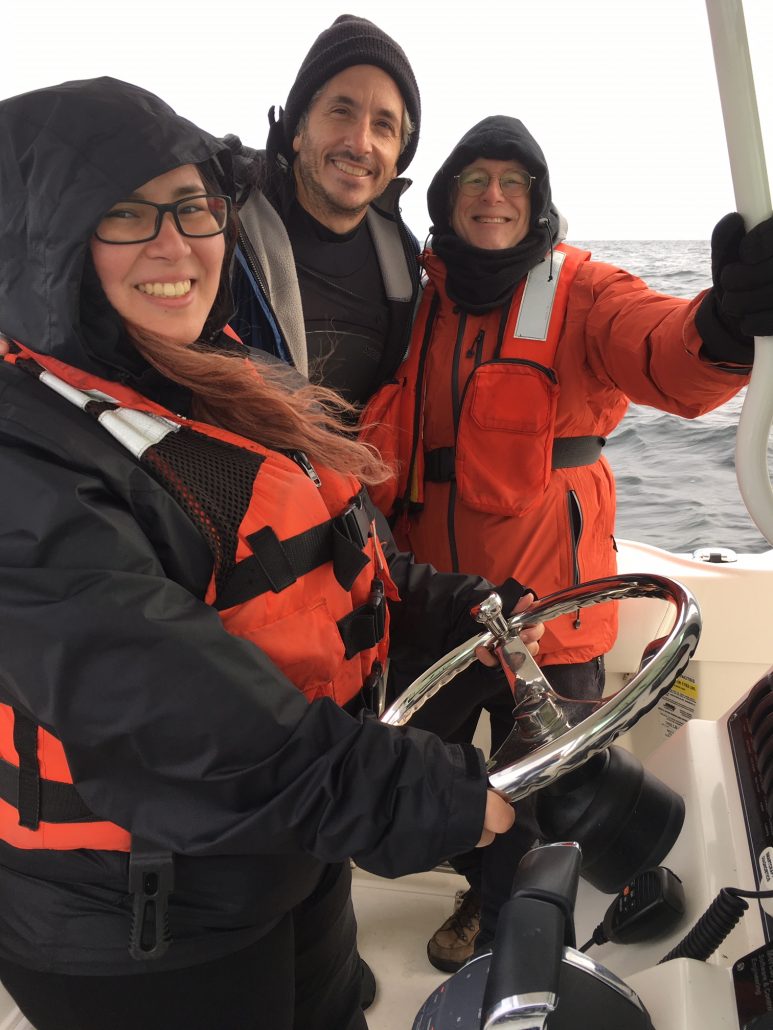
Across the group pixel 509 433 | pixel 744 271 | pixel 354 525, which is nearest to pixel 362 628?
pixel 354 525

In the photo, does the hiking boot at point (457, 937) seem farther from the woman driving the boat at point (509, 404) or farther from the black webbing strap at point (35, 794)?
the black webbing strap at point (35, 794)

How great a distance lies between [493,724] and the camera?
199cm

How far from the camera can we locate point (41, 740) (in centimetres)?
94

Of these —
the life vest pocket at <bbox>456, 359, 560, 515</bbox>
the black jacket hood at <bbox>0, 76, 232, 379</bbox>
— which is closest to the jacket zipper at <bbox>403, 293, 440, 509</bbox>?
the life vest pocket at <bbox>456, 359, 560, 515</bbox>

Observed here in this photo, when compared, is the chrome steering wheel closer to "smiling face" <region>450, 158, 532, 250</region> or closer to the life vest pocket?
the life vest pocket

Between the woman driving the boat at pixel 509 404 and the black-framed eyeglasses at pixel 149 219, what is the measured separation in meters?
0.78

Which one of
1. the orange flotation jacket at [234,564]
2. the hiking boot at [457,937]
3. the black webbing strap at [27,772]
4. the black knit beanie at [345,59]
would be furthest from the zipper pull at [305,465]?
the hiking boot at [457,937]

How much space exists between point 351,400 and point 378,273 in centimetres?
29

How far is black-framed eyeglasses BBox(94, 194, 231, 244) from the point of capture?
0.98 meters

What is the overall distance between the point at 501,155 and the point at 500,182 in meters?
0.06

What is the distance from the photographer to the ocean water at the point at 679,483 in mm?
3750

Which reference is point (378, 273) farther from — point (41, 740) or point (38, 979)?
point (38, 979)

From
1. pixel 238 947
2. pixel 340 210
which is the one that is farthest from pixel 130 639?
pixel 340 210

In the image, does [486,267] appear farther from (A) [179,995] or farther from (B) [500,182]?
(A) [179,995]
